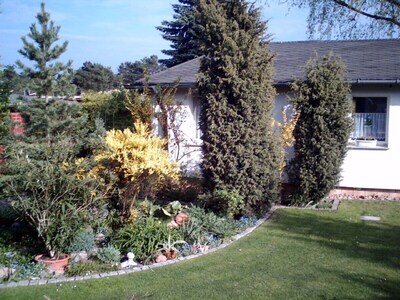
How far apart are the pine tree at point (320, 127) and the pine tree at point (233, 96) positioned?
2.10 m

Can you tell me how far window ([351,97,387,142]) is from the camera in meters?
12.0

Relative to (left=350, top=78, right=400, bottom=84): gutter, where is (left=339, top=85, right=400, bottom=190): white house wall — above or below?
below

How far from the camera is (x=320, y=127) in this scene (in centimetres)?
1068

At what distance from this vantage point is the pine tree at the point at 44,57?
920 centimetres

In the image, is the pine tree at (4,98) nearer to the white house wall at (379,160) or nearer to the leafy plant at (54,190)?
the leafy plant at (54,190)

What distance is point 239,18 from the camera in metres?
9.03

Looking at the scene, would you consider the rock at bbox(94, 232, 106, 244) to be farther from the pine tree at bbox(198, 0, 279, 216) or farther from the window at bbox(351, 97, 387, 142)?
the window at bbox(351, 97, 387, 142)

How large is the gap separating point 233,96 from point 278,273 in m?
3.99

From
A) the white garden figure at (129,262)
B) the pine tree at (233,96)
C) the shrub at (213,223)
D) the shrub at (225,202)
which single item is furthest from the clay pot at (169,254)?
the pine tree at (233,96)

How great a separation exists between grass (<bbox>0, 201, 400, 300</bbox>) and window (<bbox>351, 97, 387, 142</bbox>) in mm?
4050

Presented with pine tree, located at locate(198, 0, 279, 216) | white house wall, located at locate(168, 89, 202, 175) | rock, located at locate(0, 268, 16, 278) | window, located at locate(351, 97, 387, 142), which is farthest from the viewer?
white house wall, located at locate(168, 89, 202, 175)

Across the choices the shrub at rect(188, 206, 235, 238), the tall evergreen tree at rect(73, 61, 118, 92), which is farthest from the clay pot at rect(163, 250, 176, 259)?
the tall evergreen tree at rect(73, 61, 118, 92)

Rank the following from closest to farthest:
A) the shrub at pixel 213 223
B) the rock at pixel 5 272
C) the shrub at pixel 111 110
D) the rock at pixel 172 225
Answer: the rock at pixel 5 272
the rock at pixel 172 225
the shrub at pixel 213 223
the shrub at pixel 111 110

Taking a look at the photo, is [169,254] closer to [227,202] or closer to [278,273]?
[278,273]
